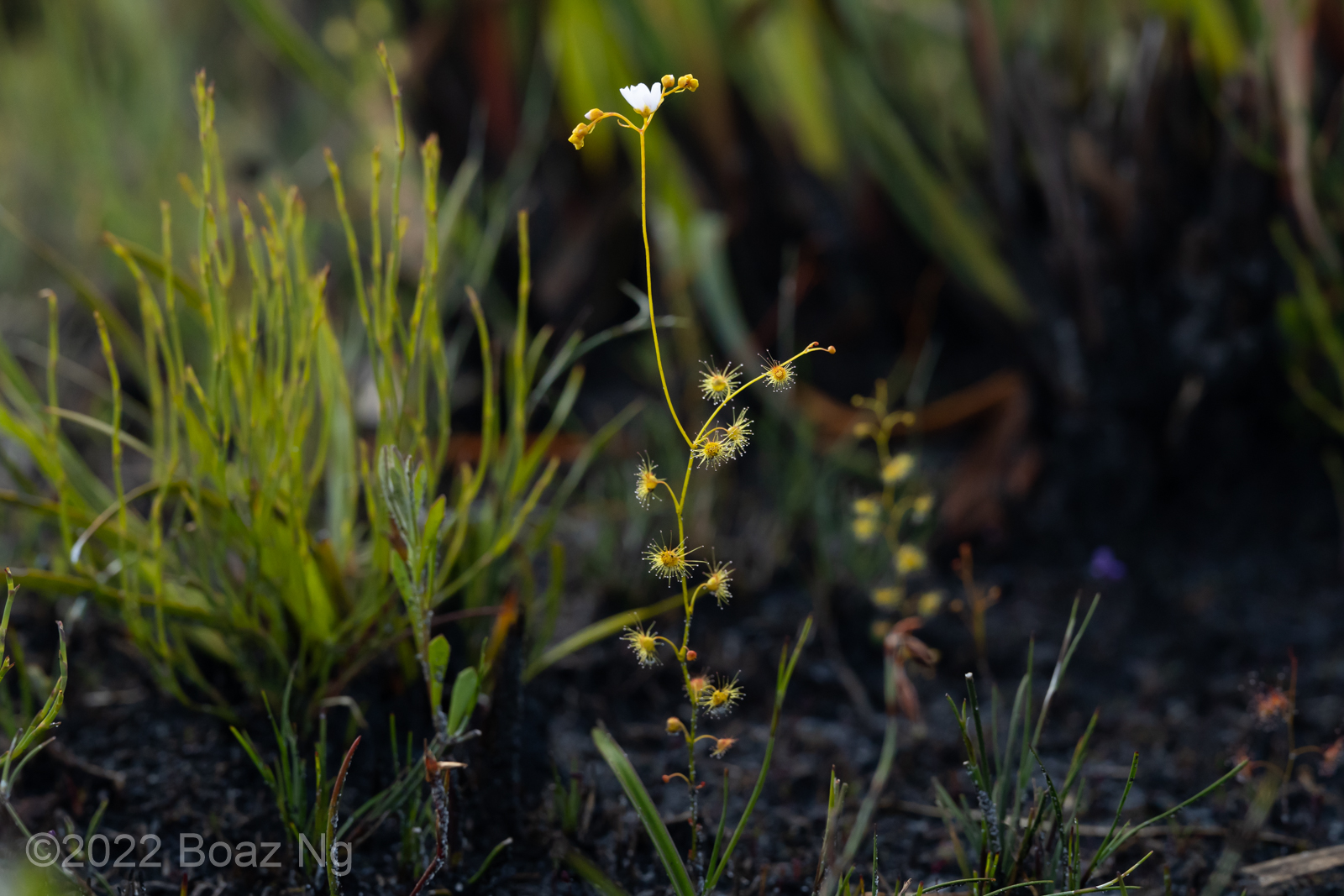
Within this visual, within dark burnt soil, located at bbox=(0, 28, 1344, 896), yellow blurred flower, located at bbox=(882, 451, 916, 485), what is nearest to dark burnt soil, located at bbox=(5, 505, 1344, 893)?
dark burnt soil, located at bbox=(0, 28, 1344, 896)

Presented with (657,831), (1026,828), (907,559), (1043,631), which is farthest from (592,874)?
(1043,631)

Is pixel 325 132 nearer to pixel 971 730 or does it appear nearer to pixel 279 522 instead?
pixel 279 522

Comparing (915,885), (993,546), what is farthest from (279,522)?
(993,546)

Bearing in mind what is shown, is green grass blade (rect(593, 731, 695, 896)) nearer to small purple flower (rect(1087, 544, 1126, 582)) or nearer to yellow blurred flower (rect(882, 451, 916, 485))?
yellow blurred flower (rect(882, 451, 916, 485))

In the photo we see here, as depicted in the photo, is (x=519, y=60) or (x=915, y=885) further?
(x=519, y=60)

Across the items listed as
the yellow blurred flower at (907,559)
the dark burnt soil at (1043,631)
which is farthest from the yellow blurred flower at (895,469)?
the dark burnt soil at (1043,631)

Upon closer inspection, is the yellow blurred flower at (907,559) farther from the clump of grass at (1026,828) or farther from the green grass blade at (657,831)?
the green grass blade at (657,831)

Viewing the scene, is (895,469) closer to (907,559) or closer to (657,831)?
(907,559)

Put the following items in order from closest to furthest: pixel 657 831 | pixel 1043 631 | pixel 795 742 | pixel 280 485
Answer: pixel 657 831 < pixel 280 485 < pixel 795 742 < pixel 1043 631
